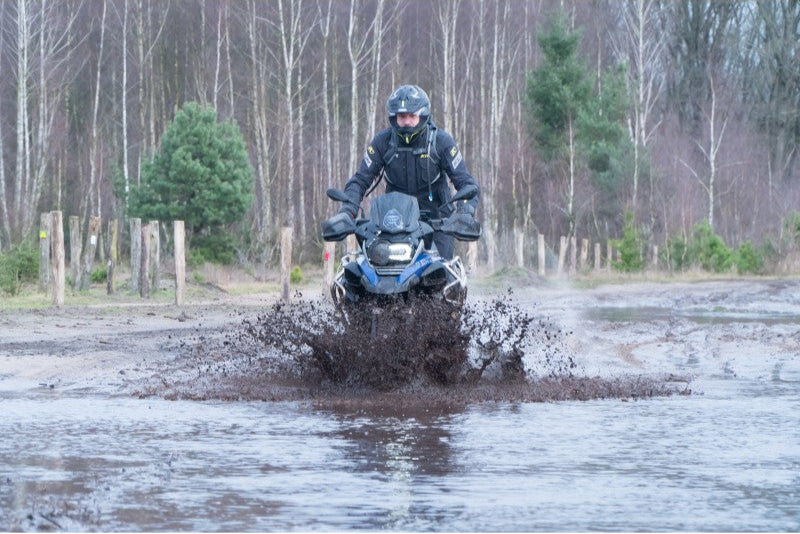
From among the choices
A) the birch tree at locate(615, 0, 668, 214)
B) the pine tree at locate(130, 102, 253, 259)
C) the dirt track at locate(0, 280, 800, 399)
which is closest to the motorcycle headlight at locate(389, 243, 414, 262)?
the dirt track at locate(0, 280, 800, 399)

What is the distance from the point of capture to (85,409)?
10852mm

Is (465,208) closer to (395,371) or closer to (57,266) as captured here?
(395,371)

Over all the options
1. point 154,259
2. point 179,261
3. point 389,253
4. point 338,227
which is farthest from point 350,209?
point 154,259

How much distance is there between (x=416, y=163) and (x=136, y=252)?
672 inches

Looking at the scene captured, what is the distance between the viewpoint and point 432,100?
69.7 meters

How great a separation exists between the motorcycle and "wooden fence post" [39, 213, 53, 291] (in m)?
16.2

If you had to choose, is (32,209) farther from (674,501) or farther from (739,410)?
(674,501)

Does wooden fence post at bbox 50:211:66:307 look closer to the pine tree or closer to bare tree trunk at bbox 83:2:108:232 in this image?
the pine tree

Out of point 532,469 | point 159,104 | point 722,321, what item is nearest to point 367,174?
point 532,469

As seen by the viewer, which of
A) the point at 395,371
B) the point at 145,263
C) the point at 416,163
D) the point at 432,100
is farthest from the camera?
the point at 432,100

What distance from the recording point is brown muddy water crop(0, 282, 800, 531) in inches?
265

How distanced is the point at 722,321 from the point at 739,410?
503 inches

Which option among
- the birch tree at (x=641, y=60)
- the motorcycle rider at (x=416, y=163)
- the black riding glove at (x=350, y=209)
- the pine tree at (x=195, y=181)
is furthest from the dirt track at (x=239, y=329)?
the birch tree at (x=641, y=60)

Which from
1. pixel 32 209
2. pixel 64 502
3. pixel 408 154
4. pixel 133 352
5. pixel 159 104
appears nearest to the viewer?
pixel 64 502
